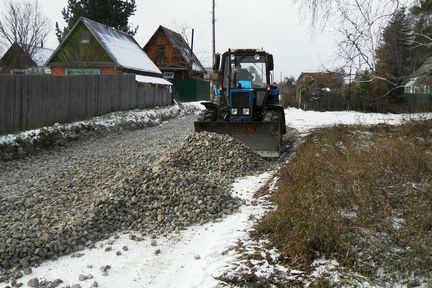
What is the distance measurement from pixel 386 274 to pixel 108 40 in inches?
1132

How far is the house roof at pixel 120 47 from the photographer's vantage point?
94.9 ft

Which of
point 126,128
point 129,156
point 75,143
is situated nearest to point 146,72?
point 126,128

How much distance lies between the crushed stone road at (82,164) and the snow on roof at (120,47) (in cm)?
1561

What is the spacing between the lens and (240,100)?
39.1ft

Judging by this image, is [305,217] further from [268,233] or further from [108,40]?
[108,40]

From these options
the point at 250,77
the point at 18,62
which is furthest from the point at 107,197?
the point at 18,62

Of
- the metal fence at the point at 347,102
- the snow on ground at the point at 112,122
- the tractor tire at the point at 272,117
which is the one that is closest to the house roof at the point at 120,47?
the snow on ground at the point at 112,122

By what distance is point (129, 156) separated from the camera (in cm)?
1075

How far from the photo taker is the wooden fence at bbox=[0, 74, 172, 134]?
12.5 m

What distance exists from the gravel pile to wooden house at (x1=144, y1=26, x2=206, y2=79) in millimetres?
35660

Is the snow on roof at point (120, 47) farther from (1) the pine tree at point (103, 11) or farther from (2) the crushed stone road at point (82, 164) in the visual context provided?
(2) the crushed stone road at point (82, 164)

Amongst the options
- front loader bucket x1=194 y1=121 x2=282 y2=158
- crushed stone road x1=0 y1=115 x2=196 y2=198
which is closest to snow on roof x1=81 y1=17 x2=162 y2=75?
crushed stone road x1=0 y1=115 x2=196 y2=198

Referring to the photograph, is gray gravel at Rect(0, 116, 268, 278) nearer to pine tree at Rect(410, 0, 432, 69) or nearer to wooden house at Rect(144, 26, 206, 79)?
pine tree at Rect(410, 0, 432, 69)

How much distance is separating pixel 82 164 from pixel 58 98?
5.88 metres
